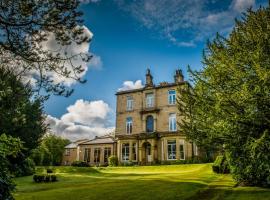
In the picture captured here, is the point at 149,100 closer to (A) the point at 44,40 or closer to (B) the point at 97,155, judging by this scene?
(B) the point at 97,155

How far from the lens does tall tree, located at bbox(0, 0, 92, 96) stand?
8844 millimetres

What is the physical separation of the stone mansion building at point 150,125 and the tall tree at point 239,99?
23456 millimetres

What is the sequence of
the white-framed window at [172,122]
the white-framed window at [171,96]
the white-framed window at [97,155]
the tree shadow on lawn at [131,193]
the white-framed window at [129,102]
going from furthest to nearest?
the white-framed window at [97,155]
the white-framed window at [129,102]
the white-framed window at [171,96]
the white-framed window at [172,122]
the tree shadow on lawn at [131,193]

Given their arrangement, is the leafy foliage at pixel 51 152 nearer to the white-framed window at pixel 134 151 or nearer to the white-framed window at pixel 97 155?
the white-framed window at pixel 97 155

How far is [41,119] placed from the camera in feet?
105

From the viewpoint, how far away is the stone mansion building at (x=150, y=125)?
4038 centimetres

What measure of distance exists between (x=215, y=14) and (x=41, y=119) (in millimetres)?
23605

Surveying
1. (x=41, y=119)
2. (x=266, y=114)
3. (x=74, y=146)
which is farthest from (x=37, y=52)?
(x=74, y=146)

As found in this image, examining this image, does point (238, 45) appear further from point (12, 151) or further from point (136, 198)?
point (12, 151)

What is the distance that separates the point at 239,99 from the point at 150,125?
31.3 meters

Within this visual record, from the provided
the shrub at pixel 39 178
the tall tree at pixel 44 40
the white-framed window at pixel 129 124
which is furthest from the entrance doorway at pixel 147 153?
the tall tree at pixel 44 40

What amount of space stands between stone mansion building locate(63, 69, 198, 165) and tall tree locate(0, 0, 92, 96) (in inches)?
1233

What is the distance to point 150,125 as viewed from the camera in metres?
43.8

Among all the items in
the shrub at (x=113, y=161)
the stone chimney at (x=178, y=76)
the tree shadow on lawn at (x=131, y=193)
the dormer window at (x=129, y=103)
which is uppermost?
the stone chimney at (x=178, y=76)
